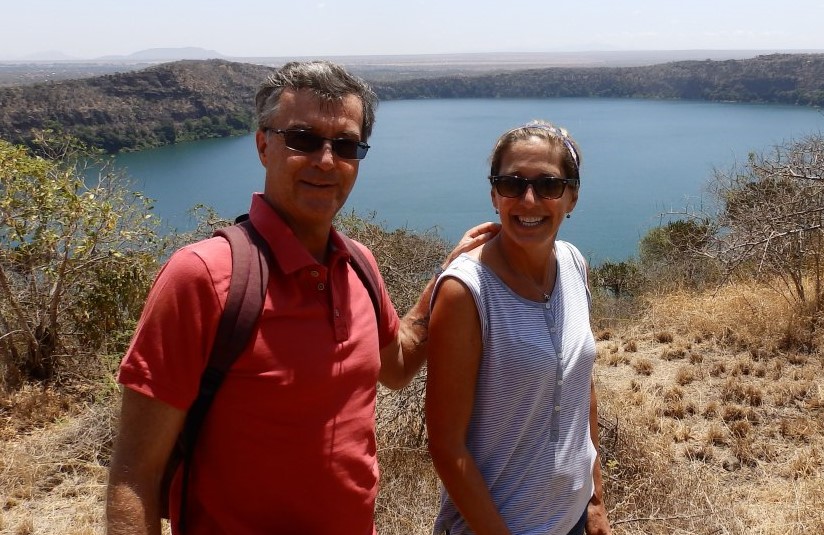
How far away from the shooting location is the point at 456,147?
49438 mm

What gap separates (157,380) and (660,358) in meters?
5.17


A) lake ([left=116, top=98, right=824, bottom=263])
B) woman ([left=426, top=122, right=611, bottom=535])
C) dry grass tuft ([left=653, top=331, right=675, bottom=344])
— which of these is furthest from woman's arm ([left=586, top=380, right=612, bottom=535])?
lake ([left=116, top=98, right=824, bottom=263])

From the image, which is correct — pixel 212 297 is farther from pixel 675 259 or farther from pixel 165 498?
pixel 675 259

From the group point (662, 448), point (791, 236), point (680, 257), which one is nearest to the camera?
point (662, 448)

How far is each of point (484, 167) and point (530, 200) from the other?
13.6 meters

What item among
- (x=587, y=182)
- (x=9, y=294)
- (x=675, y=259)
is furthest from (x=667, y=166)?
(x=9, y=294)

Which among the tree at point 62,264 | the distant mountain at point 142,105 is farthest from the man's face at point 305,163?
the distant mountain at point 142,105

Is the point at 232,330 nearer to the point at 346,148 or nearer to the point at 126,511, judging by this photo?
the point at 126,511

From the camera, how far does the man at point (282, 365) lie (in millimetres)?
1017

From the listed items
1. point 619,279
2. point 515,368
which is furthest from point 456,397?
point 619,279

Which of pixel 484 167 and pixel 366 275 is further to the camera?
pixel 484 167

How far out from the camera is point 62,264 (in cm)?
489

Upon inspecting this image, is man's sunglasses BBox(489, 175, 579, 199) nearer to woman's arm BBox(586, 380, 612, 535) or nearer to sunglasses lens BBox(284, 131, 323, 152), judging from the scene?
sunglasses lens BBox(284, 131, 323, 152)

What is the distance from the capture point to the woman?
1.26 meters
